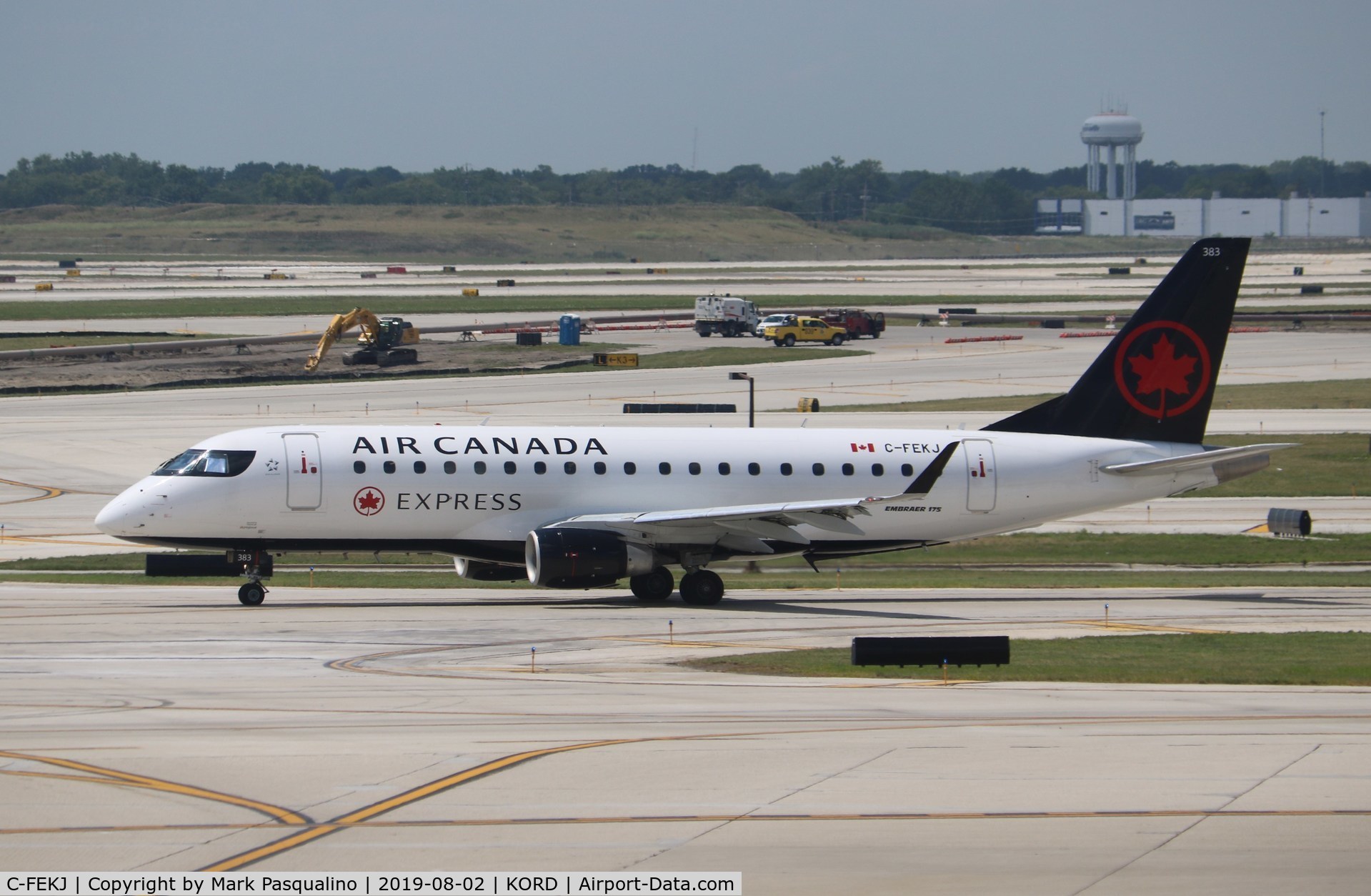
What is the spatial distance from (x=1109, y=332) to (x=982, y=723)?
4234 inches

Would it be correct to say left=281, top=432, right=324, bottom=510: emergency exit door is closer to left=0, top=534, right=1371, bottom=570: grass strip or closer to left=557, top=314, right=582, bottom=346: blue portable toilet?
left=0, top=534, right=1371, bottom=570: grass strip

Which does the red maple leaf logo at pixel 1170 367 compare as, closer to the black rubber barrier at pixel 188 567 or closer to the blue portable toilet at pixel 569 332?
the black rubber barrier at pixel 188 567

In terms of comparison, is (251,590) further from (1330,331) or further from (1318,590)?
(1330,331)

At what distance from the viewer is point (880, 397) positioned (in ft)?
284

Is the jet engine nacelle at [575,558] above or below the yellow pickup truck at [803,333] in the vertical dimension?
below

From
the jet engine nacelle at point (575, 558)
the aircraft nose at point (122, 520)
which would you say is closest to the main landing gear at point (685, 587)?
the jet engine nacelle at point (575, 558)

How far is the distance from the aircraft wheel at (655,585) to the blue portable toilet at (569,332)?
75176mm

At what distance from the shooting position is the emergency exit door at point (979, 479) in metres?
41.8

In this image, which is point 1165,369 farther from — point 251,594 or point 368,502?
point 251,594

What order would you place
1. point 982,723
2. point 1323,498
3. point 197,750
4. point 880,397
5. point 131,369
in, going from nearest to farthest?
1. point 197,750
2. point 982,723
3. point 1323,498
4. point 880,397
5. point 131,369

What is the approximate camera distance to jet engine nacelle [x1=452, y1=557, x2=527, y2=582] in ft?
131

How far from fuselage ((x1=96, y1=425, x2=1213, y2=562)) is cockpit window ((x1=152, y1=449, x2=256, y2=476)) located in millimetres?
36

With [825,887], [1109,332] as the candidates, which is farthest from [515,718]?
[1109,332]

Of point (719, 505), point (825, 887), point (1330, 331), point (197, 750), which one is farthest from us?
point (1330, 331)
